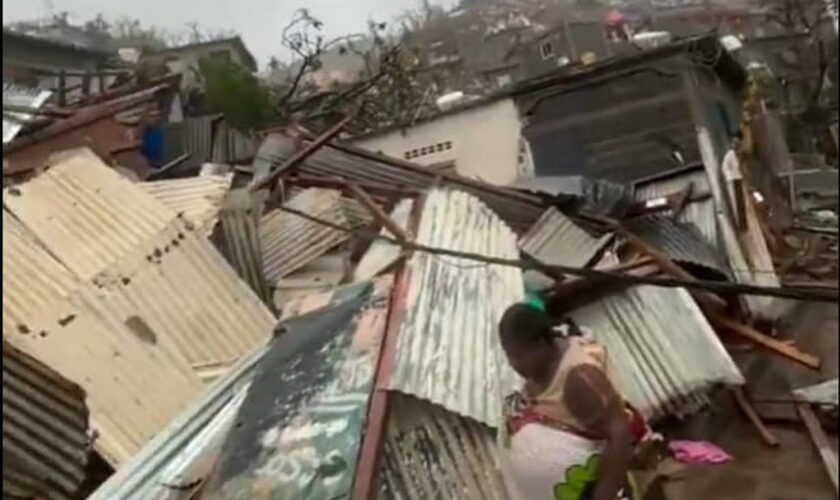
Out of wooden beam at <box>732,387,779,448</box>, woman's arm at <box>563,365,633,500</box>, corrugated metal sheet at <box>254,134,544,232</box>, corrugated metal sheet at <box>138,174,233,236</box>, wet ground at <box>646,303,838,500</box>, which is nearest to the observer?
wet ground at <box>646,303,838,500</box>

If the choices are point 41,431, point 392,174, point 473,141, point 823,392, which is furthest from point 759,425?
point 473,141

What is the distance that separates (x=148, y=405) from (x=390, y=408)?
67.0 inches

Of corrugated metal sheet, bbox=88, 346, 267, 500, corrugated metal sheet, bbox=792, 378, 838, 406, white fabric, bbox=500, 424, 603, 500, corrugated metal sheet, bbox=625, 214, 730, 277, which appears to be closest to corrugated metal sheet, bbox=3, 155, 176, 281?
corrugated metal sheet, bbox=88, 346, 267, 500

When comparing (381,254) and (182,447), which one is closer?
(182,447)

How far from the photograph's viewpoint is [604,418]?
247cm

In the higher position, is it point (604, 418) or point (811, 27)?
point (811, 27)

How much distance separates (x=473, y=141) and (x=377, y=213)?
118 inches

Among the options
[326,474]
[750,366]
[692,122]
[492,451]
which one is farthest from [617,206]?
[326,474]

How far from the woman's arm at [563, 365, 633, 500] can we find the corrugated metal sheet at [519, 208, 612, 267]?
2.94 meters

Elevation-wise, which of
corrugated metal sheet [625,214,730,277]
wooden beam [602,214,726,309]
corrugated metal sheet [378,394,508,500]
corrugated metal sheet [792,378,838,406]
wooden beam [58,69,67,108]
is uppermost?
wooden beam [58,69,67,108]

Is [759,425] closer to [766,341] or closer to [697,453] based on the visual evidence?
[697,453]

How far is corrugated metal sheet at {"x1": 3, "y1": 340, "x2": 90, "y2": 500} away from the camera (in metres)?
3.58

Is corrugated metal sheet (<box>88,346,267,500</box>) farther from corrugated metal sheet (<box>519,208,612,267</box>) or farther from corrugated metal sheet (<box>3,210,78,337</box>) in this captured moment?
corrugated metal sheet (<box>519,208,612,267</box>)

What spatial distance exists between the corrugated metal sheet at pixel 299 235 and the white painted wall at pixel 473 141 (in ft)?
5.38
